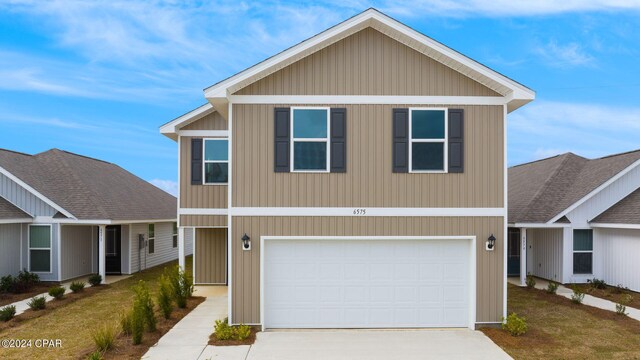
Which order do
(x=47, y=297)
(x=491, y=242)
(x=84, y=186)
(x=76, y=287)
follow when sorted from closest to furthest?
(x=491, y=242)
(x=47, y=297)
(x=76, y=287)
(x=84, y=186)

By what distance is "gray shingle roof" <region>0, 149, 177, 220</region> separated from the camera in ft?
58.8

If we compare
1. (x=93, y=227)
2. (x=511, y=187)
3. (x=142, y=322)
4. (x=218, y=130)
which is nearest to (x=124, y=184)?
(x=93, y=227)

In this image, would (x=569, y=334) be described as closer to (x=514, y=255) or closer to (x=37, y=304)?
(x=514, y=255)

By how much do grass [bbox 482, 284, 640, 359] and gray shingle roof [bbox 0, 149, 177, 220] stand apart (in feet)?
48.2

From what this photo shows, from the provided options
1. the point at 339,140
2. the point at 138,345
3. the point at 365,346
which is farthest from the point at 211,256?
the point at 365,346

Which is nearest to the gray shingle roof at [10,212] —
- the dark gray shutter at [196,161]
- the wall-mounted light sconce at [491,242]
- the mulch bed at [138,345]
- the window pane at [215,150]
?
the dark gray shutter at [196,161]

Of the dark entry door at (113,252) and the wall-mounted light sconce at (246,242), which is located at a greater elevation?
the wall-mounted light sconce at (246,242)

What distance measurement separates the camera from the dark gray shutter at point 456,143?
1096 cm

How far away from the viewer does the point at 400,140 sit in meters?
11.0

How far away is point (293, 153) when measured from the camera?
10883 millimetres

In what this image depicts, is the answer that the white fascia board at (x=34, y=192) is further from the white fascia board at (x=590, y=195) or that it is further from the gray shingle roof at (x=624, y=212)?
the gray shingle roof at (x=624, y=212)

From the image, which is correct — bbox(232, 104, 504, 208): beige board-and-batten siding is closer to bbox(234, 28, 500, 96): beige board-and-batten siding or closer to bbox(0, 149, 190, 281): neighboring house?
bbox(234, 28, 500, 96): beige board-and-batten siding

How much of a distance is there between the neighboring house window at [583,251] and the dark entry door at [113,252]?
18554 millimetres

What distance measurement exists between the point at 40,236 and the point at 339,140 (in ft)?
43.1
